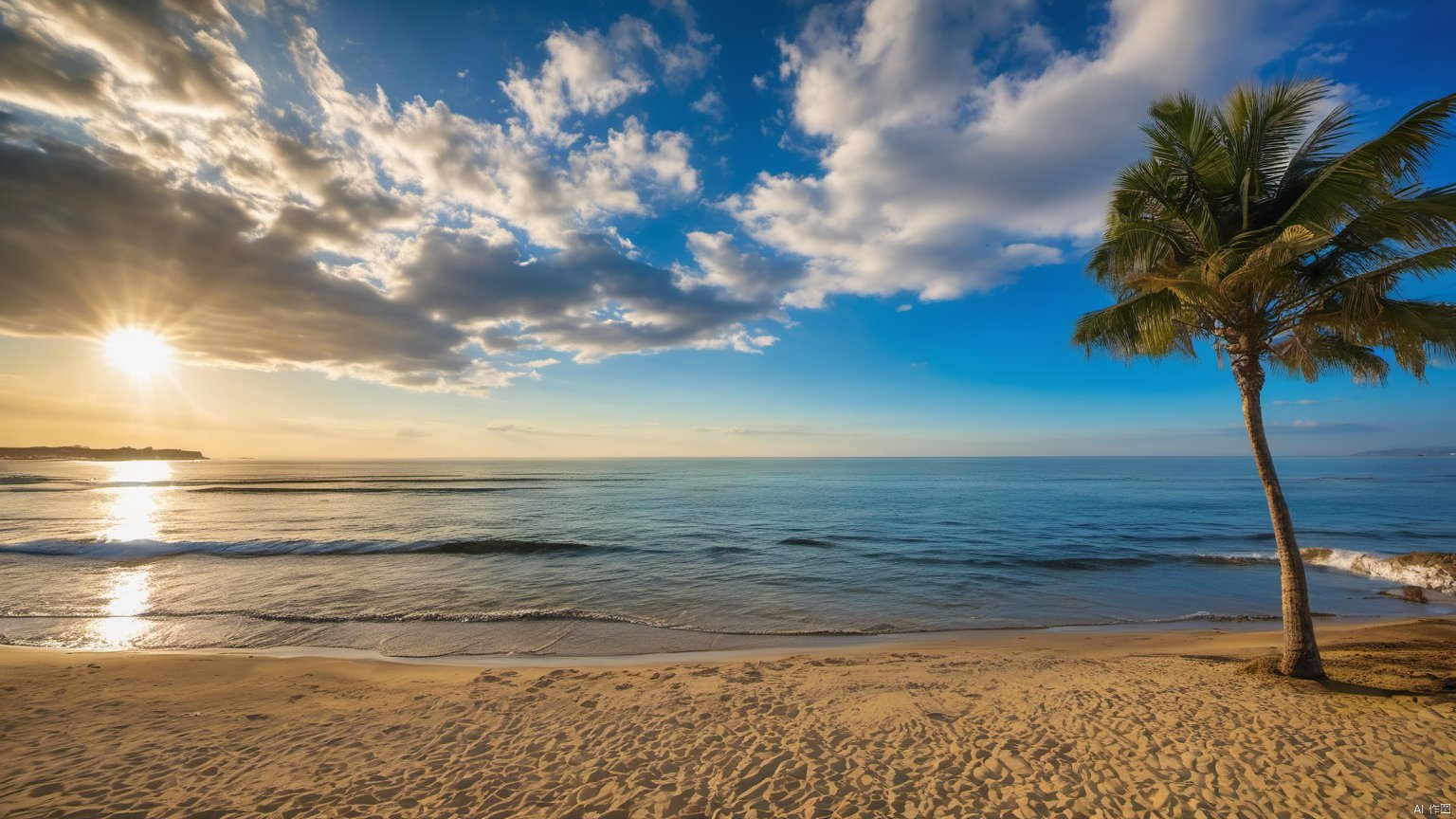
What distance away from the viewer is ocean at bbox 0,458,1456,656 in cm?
1293

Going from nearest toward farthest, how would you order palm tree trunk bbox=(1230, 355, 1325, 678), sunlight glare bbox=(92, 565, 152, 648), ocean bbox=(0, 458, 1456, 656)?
palm tree trunk bbox=(1230, 355, 1325, 678) → sunlight glare bbox=(92, 565, 152, 648) → ocean bbox=(0, 458, 1456, 656)

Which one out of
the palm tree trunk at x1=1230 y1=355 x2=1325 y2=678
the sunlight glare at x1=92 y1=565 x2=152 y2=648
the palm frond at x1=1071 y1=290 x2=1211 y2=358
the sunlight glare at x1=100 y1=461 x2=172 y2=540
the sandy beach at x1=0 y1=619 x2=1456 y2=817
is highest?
the palm frond at x1=1071 y1=290 x2=1211 y2=358

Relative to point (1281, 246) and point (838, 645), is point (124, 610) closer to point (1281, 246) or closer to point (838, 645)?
point (838, 645)

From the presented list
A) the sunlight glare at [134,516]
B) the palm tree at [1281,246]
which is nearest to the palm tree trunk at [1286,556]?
the palm tree at [1281,246]

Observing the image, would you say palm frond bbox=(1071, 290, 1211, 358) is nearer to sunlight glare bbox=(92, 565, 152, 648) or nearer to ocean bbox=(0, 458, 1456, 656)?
ocean bbox=(0, 458, 1456, 656)

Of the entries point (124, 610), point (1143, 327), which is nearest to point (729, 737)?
point (1143, 327)

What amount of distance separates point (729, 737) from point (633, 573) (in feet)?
43.3

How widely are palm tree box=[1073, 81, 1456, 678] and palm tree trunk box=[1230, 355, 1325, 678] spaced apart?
0.02 m

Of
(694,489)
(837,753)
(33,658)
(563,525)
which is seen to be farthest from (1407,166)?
(694,489)

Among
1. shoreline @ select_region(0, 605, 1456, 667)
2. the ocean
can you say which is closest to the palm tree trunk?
shoreline @ select_region(0, 605, 1456, 667)

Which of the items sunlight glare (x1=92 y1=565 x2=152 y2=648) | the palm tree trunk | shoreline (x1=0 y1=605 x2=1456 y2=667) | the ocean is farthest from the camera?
the ocean

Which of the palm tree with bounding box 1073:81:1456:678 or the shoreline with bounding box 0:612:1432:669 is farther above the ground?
the palm tree with bounding box 1073:81:1456:678

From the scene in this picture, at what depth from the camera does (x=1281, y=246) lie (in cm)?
652

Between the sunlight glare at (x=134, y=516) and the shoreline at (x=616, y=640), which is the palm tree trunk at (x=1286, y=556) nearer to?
the shoreline at (x=616, y=640)
